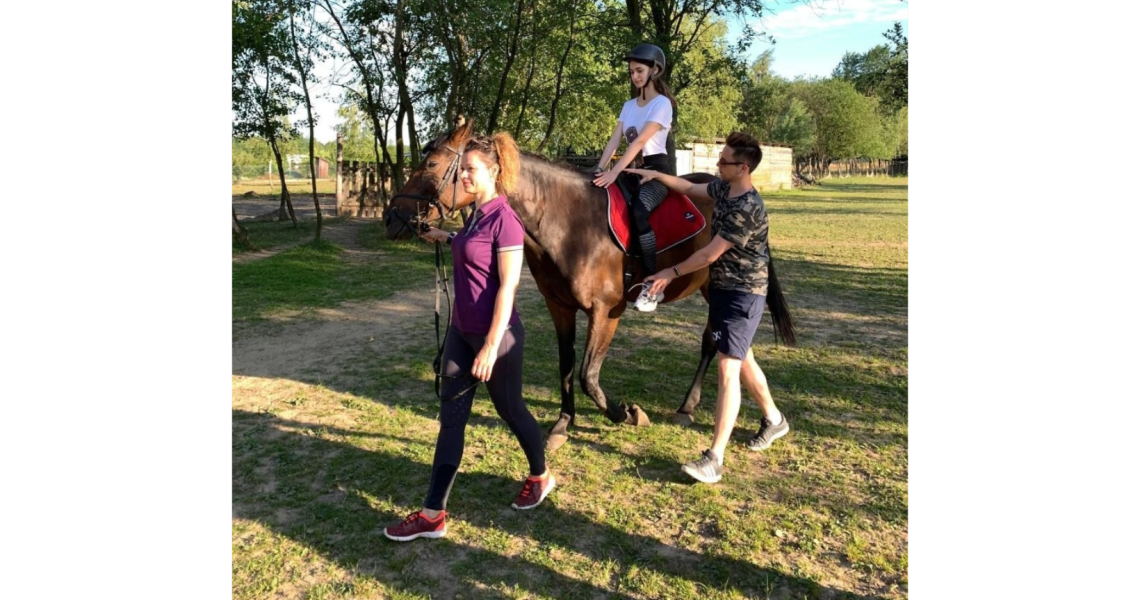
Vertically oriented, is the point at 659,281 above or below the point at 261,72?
below

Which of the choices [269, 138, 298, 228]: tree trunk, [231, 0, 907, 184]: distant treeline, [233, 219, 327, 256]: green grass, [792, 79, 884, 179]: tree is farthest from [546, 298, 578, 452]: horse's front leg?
[792, 79, 884, 179]: tree

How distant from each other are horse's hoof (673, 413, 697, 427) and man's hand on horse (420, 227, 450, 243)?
2.44 meters

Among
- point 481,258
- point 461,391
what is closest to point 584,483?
point 461,391

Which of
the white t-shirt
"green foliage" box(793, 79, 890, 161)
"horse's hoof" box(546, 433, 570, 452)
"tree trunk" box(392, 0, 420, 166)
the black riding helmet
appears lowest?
"horse's hoof" box(546, 433, 570, 452)

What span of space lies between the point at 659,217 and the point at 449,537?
258cm

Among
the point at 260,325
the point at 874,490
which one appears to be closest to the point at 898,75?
the point at 874,490

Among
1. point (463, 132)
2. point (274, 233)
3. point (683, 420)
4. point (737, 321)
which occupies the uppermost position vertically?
point (274, 233)

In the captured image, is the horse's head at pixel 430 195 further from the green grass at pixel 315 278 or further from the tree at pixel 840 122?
the tree at pixel 840 122

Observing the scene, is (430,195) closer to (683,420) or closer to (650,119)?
(650,119)

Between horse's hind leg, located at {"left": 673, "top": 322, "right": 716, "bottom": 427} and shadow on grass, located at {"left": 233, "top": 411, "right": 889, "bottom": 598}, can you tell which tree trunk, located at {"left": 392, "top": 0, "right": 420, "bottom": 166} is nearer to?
horse's hind leg, located at {"left": 673, "top": 322, "right": 716, "bottom": 427}

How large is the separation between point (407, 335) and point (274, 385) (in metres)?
2.02

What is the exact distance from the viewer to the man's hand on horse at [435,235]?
3.65 meters

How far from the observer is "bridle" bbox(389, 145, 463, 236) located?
3.90m

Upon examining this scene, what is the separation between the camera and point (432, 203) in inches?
156
